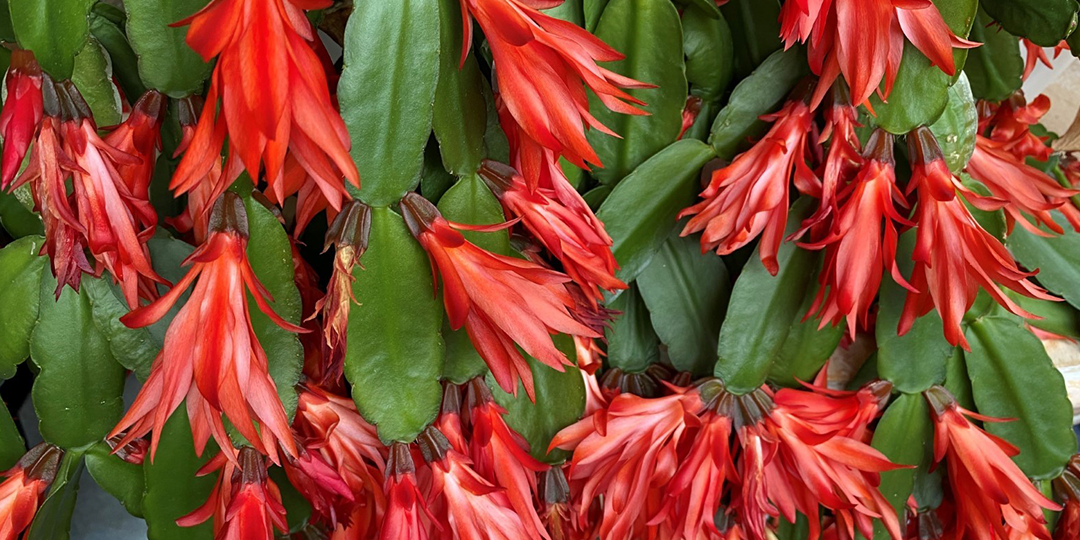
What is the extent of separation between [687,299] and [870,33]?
10.4 inches

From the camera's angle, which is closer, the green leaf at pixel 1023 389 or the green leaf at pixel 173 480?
the green leaf at pixel 173 480

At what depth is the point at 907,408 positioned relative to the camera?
67cm

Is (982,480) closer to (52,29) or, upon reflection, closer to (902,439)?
(902,439)

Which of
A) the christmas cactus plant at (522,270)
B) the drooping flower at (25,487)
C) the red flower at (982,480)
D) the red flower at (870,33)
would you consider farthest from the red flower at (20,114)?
the red flower at (982,480)

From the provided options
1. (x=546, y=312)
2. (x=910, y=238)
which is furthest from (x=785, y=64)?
(x=546, y=312)

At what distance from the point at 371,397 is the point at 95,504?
50 cm

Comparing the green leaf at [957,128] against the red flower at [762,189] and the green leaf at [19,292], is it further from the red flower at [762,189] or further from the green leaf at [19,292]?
the green leaf at [19,292]

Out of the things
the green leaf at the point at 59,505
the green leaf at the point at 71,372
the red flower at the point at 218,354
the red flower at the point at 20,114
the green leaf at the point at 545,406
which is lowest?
the green leaf at the point at 59,505

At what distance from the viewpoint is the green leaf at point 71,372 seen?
51 centimetres

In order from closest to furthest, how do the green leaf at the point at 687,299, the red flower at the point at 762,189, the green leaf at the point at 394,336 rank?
the green leaf at the point at 394,336 → the red flower at the point at 762,189 → the green leaf at the point at 687,299

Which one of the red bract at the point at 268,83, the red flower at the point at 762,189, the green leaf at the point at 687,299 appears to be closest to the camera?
the red bract at the point at 268,83

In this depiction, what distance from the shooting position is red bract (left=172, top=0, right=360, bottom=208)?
0.35 m

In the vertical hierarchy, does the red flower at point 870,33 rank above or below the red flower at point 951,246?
above

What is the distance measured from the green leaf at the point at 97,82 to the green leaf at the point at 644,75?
0.31 meters
